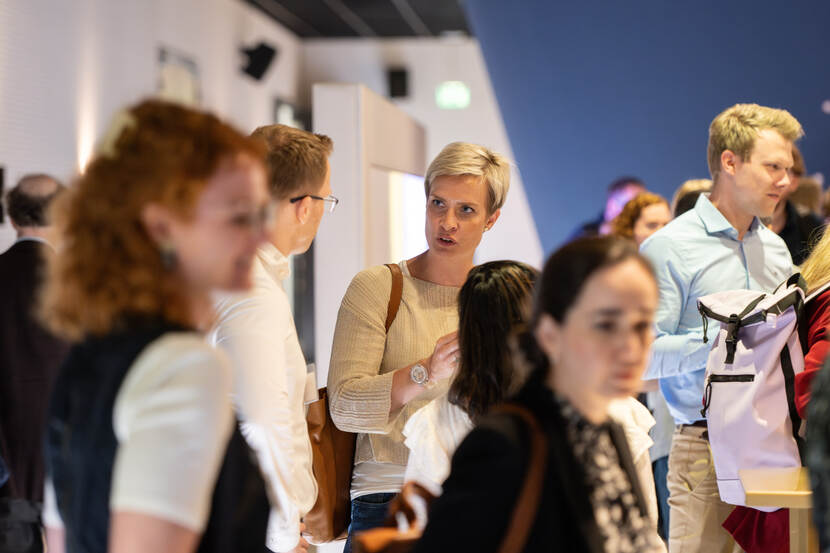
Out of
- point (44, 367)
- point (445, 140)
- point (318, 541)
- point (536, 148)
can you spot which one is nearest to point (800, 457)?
point (318, 541)

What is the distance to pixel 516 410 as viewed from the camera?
1.32 meters

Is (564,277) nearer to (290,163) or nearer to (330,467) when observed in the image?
(290,163)

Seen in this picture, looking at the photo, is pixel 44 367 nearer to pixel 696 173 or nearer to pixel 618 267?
pixel 618 267

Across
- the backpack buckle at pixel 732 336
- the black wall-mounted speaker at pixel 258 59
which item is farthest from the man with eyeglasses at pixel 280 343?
the black wall-mounted speaker at pixel 258 59

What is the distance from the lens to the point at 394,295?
2.47 m

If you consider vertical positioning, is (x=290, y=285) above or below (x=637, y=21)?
below

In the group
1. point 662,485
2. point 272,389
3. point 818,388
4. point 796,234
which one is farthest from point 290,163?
point 796,234

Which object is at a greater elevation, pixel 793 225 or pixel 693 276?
pixel 793 225

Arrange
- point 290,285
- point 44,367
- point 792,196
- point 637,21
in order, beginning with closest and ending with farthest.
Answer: point 44,367, point 637,21, point 792,196, point 290,285

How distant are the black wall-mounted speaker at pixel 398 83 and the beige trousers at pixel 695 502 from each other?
934cm

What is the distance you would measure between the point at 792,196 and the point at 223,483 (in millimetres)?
4333

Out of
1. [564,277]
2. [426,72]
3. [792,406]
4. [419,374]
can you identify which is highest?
[426,72]

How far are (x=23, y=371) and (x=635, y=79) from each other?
10.2ft

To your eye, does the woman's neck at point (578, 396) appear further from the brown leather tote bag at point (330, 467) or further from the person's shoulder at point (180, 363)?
the brown leather tote bag at point (330, 467)
